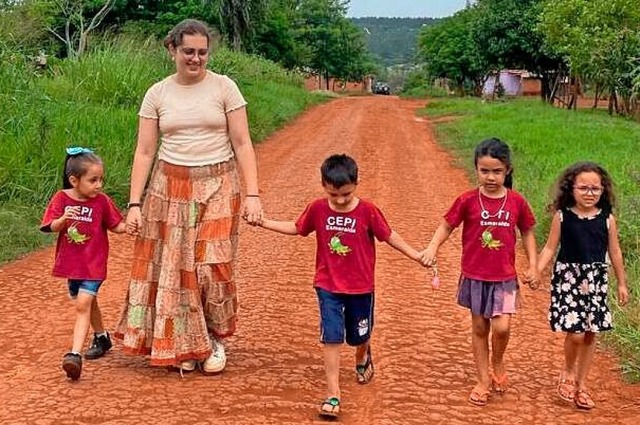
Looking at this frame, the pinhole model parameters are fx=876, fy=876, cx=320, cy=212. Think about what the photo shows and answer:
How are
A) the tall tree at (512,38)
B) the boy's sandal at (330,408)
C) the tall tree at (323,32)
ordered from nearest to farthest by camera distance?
the boy's sandal at (330,408) → the tall tree at (512,38) → the tall tree at (323,32)

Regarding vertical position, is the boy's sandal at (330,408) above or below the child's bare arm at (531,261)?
below

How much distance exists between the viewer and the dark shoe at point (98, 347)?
16.5 ft

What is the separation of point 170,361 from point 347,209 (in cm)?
124

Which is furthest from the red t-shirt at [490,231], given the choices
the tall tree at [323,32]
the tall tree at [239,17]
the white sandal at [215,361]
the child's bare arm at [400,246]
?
the tall tree at [323,32]

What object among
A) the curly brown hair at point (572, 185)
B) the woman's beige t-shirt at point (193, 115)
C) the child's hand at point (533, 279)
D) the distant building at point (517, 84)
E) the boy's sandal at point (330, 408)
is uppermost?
the woman's beige t-shirt at point (193, 115)

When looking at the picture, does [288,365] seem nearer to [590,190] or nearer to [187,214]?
[187,214]

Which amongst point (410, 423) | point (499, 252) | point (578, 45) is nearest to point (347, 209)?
point (499, 252)

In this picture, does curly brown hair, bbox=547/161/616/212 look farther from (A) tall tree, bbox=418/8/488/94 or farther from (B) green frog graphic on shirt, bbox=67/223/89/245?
(A) tall tree, bbox=418/8/488/94

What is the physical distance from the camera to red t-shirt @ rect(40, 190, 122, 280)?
4734 millimetres

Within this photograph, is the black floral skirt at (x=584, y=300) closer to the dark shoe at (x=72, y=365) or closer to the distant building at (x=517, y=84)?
the dark shoe at (x=72, y=365)

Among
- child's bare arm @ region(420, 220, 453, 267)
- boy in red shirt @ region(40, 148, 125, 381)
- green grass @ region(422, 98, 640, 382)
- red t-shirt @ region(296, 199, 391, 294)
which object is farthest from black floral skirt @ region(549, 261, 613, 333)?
boy in red shirt @ region(40, 148, 125, 381)

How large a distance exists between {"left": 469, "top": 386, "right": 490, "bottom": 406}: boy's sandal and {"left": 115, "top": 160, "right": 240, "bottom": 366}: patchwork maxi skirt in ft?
4.42

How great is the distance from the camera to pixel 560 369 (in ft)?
16.8

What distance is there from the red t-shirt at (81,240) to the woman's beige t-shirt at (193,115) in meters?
0.52
